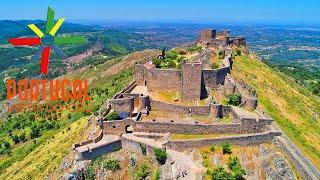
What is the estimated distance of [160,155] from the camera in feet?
156

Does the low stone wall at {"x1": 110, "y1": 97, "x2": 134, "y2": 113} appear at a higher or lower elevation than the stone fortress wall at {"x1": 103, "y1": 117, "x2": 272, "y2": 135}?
higher

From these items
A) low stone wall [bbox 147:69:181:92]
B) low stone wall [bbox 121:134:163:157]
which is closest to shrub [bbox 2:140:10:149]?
low stone wall [bbox 147:69:181:92]

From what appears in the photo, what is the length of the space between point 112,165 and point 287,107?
37.2 m

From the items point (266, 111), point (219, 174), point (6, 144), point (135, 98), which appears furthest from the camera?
point (6, 144)

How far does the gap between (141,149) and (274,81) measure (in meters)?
50.5

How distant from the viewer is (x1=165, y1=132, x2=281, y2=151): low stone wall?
49.3 meters

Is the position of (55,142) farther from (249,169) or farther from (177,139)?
(249,169)

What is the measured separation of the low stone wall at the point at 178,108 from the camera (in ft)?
180

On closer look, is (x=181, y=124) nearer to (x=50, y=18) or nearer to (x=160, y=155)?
(x=160, y=155)

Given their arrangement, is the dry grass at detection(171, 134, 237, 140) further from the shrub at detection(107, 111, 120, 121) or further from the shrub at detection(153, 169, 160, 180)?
the shrub at detection(107, 111, 120, 121)

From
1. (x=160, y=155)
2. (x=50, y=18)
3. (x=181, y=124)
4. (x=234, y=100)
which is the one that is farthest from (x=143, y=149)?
(x=50, y=18)

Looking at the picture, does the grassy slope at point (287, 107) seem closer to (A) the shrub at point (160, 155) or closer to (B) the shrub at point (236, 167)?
(B) the shrub at point (236, 167)

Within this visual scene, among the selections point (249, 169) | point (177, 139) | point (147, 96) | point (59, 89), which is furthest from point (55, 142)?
point (59, 89)

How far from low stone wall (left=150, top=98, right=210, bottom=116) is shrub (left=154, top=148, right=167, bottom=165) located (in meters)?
8.65
